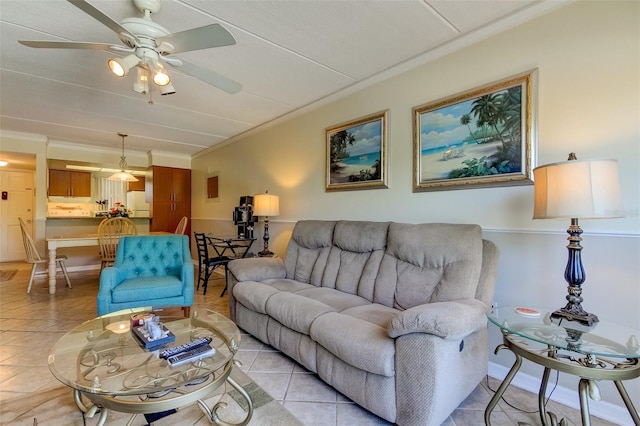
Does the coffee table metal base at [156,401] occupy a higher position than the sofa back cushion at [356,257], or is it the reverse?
the sofa back cushion at [356,257]

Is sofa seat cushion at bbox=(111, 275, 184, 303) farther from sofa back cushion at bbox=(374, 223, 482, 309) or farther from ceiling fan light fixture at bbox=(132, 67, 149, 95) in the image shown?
sofa back cushion at bbox=(374, 223, 482, 309)

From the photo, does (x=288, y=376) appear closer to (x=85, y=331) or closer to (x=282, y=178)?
(x=85, y=331)

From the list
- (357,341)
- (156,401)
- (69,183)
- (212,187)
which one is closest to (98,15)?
(156,401)

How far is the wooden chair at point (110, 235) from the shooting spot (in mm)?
4486

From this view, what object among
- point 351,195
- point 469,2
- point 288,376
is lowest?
point 288,376

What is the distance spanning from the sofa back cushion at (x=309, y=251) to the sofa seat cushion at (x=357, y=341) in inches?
38.8

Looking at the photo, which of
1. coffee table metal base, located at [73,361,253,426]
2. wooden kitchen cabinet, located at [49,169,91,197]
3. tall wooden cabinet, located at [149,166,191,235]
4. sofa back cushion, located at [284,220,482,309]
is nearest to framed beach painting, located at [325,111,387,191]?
sofa back cushion, located at [284,220,482,309]

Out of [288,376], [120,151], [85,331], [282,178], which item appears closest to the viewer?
[85,331]

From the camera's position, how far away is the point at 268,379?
2.06m

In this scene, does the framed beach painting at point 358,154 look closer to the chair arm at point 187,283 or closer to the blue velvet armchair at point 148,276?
the chair arm at point 187,283

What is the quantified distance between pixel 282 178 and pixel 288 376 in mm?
2628

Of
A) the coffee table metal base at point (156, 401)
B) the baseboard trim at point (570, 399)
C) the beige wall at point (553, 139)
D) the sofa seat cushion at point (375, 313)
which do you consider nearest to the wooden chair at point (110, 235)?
the coffee table metal base at point (156, 401)

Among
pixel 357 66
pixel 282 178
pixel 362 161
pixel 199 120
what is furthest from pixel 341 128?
pixel 199 120

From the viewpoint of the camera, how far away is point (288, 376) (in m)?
2.11
